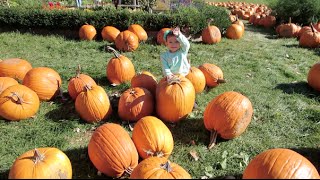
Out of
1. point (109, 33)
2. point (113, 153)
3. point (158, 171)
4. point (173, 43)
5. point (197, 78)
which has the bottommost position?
point (113, 153)

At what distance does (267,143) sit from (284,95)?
1.99 meters

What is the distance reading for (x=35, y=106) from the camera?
16.5ft

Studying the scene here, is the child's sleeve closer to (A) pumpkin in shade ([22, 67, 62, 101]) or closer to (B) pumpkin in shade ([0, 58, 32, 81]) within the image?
(A) pumpkin in shade ([22, 67, 62, 101])

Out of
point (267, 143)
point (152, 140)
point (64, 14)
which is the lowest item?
point (267, 143)

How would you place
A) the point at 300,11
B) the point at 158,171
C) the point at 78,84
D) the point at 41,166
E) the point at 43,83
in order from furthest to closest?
the point at 300,11, the point at 43,83, the point at 78,84, the point at 41,166, the point at 158,171

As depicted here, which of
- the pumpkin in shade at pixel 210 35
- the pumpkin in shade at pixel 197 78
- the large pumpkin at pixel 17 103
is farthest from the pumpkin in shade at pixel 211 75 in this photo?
the pumpkin in shade at pixel 210 35

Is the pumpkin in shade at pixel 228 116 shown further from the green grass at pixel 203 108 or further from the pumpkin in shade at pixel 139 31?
the pumpkin in shade at pixel 139 31

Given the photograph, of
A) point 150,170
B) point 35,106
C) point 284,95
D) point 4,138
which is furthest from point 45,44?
point 150,170

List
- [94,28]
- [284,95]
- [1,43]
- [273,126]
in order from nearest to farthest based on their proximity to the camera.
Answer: [273,126]
[284,95]
[1,43]
[94,28]

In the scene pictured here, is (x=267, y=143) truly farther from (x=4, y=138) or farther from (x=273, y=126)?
(x=4, y=138)

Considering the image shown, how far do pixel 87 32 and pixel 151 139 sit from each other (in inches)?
310

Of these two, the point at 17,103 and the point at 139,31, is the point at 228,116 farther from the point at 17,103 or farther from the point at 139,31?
the point at 139,31

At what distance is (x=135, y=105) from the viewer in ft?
15.3

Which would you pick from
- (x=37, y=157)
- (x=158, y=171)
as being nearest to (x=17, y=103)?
(x=37, y=157)
